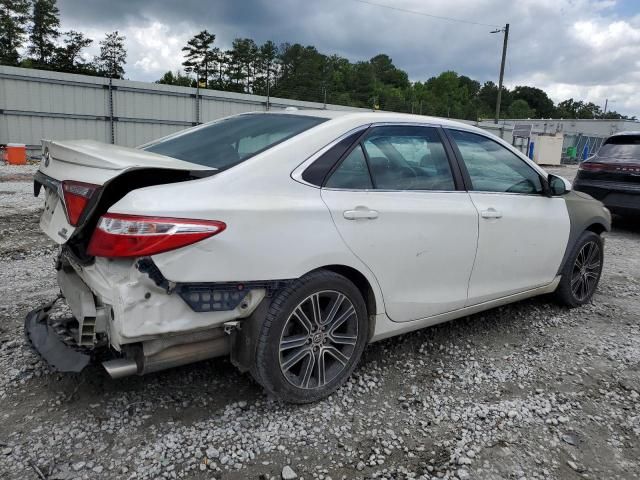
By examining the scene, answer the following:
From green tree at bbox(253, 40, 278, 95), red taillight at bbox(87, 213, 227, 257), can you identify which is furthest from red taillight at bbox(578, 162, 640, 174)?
green tree at bbox(253, 40, 278, 95)

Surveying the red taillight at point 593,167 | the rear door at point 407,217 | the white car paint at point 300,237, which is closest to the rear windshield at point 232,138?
the white car paint at point 300,237

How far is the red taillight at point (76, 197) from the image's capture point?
2.30 meters

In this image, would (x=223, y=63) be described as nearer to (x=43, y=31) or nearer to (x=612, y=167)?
(x=43, y=31)

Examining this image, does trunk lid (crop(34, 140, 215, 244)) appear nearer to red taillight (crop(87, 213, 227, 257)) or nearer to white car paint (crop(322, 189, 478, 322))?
red taillight (crop(87, 213, 227, 257))

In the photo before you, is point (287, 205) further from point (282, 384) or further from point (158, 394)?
point (158, 394)

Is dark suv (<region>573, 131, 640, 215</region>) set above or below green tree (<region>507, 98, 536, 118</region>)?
below

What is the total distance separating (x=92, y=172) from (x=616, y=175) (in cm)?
831

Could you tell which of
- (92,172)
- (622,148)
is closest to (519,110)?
(622,148)

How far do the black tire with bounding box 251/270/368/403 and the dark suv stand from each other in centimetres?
697

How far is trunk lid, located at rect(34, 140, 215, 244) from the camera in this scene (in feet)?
7.53

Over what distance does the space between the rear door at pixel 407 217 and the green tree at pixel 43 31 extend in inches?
1706

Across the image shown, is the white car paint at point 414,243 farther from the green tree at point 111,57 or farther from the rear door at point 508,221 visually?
the green tree at point 111,57

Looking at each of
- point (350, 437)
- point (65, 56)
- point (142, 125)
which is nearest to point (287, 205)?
point (350, 437)

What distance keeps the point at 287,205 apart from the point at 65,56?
4469 cm
